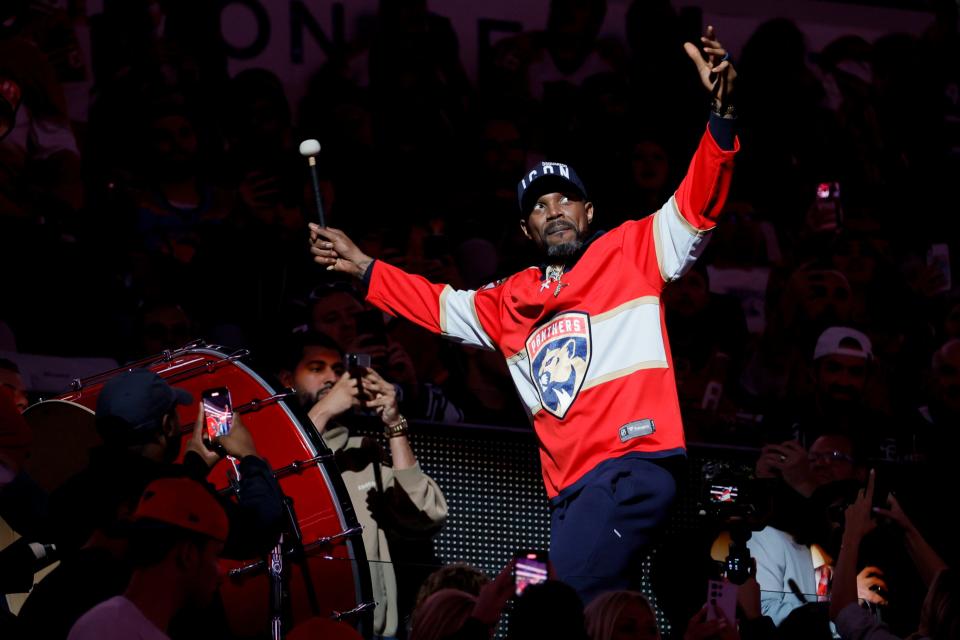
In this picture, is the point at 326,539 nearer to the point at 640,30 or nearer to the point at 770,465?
the point at 770,465

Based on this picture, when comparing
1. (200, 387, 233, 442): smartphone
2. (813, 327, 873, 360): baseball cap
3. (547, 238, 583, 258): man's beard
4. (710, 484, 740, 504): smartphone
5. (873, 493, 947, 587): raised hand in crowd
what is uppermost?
(547, 238, 583, 258): man's beard

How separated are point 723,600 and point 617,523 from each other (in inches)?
13.1

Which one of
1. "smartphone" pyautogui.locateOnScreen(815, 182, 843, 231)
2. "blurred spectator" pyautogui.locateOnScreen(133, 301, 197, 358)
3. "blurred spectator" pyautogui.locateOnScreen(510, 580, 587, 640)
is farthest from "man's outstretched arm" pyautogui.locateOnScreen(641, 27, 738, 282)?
"smartphone" pyautogui.locateOnScreen(815, 182, 843, 231)

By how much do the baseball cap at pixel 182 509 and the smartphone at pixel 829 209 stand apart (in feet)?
17.7

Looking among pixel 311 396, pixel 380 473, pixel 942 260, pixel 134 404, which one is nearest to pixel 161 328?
pixel 311 396

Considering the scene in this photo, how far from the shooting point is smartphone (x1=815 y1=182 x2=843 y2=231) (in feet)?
23.9

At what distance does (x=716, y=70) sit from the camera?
3.43 metres

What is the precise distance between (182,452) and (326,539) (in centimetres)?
52

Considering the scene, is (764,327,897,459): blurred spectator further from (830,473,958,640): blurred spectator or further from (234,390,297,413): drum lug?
(234,390,297,413): drum lug

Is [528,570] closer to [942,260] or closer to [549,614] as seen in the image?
[549,614]

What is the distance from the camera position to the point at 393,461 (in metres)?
4.52

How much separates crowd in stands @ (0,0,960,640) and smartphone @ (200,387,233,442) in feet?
2.36

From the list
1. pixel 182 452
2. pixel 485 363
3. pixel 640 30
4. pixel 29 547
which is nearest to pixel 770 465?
pixel 485 363

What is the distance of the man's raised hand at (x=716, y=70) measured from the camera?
11.3ft
